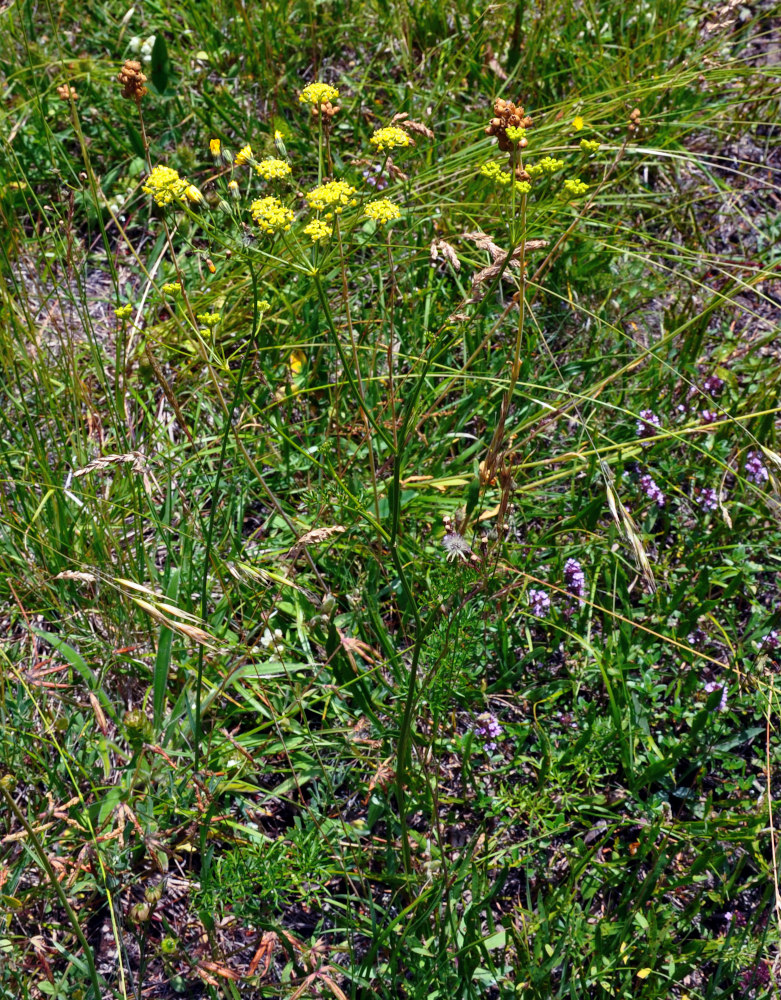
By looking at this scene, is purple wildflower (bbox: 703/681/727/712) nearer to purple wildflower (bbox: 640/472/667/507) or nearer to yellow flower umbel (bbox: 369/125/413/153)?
purple wildflower (bbox: 640/472/667/507)

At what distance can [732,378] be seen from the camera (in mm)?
2650

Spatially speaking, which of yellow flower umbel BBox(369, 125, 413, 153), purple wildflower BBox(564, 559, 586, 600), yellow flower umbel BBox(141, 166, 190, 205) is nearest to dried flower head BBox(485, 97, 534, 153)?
yellow flower umbel BBox(369, 125, 413, 153)

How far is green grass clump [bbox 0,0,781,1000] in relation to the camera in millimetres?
1710

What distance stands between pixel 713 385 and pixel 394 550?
5.30 feet

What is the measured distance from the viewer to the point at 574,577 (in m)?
2.18

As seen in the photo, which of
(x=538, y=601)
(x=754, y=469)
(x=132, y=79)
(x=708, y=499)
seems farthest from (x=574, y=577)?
(x=132, y=79)

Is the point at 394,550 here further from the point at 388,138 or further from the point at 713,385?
the point at 713,385

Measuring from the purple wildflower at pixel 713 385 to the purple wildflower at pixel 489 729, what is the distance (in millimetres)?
1252

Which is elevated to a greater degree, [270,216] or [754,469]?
[270,216]

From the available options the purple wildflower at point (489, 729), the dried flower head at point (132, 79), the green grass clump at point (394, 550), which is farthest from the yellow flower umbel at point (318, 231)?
the purple wildflower at point (489, 729)

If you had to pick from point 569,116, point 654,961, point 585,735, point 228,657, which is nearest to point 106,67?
point 569,116

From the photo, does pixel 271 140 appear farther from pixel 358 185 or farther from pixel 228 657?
pixel 228 657

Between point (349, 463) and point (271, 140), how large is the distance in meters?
1.33

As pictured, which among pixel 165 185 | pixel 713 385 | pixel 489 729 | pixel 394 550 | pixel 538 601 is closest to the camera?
pixel 394 550
